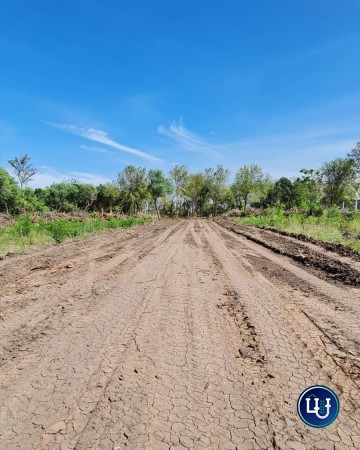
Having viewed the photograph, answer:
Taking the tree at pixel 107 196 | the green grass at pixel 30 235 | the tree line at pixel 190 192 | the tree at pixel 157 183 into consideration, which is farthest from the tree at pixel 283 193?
the green grass at pixel 30 235

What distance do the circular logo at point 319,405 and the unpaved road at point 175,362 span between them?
1027 millimetres

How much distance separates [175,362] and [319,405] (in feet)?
7.09

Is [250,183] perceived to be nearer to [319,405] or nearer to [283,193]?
[283,193]

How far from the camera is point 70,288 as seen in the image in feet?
20.8

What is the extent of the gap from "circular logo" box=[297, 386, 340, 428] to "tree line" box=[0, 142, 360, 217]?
117ft

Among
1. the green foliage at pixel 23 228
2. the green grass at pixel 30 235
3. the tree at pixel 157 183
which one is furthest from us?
the tree at pixel 157 183

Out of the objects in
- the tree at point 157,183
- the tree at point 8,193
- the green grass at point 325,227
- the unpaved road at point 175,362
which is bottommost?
→ the unpaved road at point 175,362

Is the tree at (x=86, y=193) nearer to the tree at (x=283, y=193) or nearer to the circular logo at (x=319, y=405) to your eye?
the tree at (x=283, y=193)

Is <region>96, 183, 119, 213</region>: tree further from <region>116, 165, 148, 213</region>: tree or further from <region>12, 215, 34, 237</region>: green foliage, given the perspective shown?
<region>12, 215, 34, 237</region>: green foliage

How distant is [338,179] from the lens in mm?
45969

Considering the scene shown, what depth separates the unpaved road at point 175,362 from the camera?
2.31 m

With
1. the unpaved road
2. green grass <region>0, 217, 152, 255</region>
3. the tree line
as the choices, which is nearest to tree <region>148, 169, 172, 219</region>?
the tree line

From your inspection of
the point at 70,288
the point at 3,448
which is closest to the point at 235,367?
the point at 3,448

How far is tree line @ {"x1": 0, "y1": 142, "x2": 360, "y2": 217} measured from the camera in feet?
141
